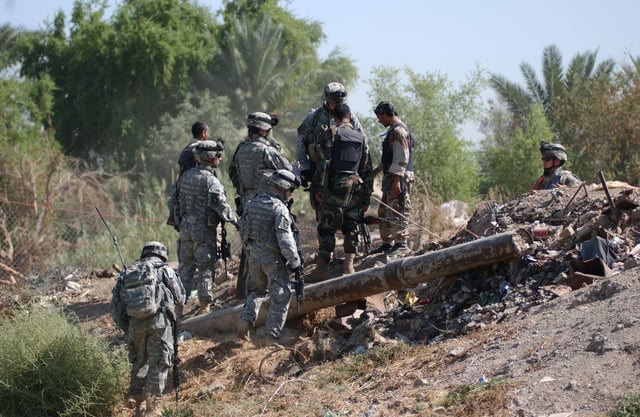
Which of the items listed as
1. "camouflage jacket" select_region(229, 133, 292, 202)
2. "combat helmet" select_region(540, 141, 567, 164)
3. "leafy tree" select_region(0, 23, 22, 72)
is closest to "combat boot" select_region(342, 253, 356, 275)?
"camouflage jacket" select_region(229, 133, 292, 202)

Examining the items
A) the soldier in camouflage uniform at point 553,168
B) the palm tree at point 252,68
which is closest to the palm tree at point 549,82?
the palm tree at point 252,68

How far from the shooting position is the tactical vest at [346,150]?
31.7ft

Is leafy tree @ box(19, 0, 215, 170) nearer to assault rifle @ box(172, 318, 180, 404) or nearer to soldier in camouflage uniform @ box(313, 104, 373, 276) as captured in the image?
soldier in camouflage uniform @ box(313, 104, 373, 276)

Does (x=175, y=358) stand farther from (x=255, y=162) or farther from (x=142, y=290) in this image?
(x=255, y=162)

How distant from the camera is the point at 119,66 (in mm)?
30656

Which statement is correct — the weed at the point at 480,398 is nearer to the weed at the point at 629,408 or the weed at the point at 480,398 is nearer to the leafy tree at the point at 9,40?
the weed at the point at 629,408

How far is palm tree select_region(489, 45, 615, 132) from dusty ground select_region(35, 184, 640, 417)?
15.5 metres

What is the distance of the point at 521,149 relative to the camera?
794 inches

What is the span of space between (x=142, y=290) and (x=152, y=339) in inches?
18.2

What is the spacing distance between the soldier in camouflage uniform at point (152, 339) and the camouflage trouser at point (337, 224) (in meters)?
2.19

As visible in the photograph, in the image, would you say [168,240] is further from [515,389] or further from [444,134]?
[515,389]

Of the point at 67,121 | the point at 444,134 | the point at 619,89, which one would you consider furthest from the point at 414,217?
the point at 67,121

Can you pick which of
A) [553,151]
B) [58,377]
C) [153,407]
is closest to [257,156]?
[153,407]

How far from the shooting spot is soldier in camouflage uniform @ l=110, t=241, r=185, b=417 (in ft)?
26.2
